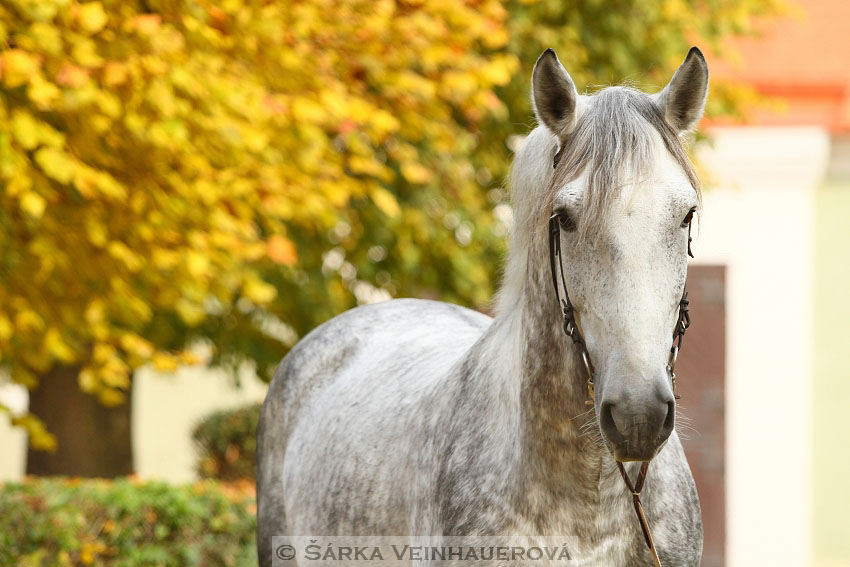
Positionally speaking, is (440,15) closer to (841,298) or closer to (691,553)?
(691,553)

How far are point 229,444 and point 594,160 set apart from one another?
9228 millimetres

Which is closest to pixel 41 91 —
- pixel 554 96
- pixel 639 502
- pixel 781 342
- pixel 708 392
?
pixel 554 96

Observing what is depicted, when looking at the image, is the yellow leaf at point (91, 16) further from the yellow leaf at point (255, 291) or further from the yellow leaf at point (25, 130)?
the yellow leaf at point (255, 291)

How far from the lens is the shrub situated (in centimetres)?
1099

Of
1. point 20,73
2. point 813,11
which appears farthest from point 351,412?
point 813,11

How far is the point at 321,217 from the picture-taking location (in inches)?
249

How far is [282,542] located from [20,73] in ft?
7.53

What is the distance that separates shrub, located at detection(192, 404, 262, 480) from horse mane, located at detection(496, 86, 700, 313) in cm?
854

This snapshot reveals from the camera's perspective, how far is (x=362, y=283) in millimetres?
8445

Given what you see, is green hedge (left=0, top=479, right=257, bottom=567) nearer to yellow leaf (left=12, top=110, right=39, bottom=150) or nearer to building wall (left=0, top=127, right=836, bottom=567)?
yellow leaf (left=12, top=110, right=39, bottom=150)

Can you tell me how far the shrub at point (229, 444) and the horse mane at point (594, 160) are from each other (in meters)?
8.54

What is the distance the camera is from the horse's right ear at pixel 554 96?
101 inches

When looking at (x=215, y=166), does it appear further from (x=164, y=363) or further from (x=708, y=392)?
(x=708, y=392)

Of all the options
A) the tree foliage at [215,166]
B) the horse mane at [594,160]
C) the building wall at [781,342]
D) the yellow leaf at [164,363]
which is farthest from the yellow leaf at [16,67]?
the building wall at [781,342]
